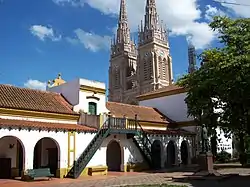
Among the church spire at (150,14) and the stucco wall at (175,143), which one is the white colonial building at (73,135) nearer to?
the stucco wall at (175,143)

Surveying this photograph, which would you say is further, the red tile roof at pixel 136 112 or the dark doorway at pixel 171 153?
the dark doorway at pixel 171 153

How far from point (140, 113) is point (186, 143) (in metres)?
5.16

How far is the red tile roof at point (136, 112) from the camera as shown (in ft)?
92.8

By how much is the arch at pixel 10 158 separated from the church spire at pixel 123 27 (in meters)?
91.0

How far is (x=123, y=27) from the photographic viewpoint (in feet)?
361

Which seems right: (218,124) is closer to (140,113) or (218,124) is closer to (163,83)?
(140,113)

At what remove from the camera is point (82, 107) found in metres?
23.9

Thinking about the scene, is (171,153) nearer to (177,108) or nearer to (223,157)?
(177,108)

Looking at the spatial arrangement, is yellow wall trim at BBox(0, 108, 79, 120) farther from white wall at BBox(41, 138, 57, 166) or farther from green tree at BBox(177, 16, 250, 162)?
green tree at BBox(177, 16, 250, 162)

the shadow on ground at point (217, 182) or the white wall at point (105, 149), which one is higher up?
the white wall at point (105, 149)

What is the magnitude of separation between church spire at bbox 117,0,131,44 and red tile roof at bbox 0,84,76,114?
86619 millimetres

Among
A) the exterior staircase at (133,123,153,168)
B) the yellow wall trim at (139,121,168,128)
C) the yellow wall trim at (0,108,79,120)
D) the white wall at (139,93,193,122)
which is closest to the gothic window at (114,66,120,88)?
the white wall at (139,93,193,122)

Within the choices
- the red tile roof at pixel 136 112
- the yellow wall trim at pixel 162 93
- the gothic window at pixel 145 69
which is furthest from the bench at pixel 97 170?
the gothic window at pixel 145 69

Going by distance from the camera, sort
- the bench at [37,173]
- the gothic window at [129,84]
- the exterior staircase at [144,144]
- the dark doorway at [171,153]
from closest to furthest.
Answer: the bench at [37,173] < the exterior staircase at [144,144] < the dark doorway at [171,153] < the gothic window at [129,84]
